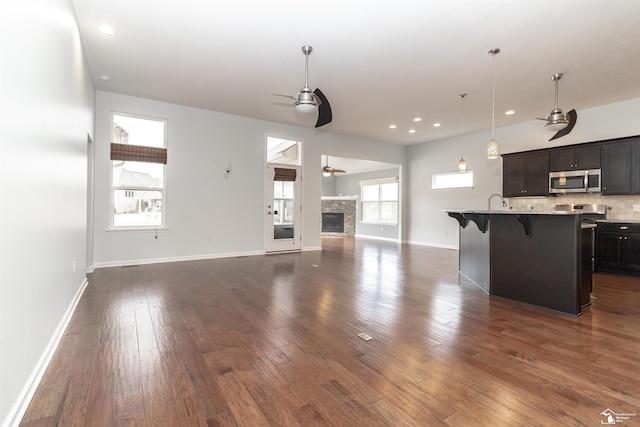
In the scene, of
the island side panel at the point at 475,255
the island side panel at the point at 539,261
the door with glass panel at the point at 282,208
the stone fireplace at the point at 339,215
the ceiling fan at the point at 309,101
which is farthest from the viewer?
the stone fireplace at the point at 339,215

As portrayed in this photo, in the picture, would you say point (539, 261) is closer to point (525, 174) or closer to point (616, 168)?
point (616, 168)

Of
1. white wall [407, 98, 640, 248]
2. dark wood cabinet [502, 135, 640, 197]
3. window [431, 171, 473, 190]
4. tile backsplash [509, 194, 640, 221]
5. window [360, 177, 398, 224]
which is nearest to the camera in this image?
dark wood cabinet [502, 135, 640, 197]

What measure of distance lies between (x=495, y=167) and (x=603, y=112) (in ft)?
6.81

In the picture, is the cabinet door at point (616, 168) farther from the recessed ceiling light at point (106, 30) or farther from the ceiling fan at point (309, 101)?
the recessed ceiling light at point (106, 30)

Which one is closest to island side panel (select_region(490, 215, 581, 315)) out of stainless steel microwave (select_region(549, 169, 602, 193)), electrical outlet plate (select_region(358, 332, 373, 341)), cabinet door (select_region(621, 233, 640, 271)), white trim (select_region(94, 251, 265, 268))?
electrical outlet plate (select_region(358, 332, 373, 341))

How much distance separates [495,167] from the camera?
725 cm

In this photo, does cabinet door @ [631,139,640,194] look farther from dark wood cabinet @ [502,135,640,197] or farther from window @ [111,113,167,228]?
Answer: window @ [111,113,167,228]

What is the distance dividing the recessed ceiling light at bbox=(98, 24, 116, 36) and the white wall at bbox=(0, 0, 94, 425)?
0.35 m

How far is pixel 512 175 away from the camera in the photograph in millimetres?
6547

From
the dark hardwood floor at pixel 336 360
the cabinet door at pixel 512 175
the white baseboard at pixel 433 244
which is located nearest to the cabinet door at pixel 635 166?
A: the cabinet door at pixel 512 175

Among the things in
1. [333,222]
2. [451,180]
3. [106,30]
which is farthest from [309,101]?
[333,222]

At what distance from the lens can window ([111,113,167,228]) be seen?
5.37 metres

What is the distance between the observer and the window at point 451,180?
26.0 feet

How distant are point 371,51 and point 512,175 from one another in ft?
15.1
